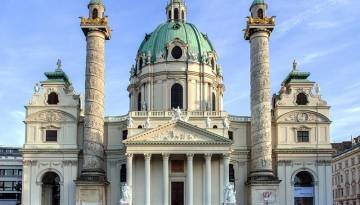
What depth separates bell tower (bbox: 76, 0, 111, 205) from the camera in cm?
6312

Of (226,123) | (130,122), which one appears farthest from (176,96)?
(226,123)

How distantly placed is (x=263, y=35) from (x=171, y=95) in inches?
566

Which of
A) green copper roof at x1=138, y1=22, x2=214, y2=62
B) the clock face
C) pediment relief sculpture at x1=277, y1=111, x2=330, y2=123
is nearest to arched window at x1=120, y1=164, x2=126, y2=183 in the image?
green copper roof at x1=138, y1=22, x2=214, y2=62

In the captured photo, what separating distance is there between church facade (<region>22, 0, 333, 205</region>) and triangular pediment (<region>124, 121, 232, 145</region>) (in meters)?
0.11

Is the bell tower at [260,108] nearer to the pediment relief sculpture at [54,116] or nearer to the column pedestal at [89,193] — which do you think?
the column pedestal at [89,193]

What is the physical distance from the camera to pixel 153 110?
2884 inches

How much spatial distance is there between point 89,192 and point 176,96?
17.7m

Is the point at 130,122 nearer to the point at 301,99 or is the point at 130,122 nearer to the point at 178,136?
the point at 178,136

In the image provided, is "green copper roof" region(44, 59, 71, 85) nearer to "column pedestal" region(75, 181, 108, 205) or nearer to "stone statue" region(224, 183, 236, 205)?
"column pedestal" region(75, 181, 108, 205)

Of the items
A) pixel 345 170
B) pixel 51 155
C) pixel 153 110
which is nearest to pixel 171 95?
pixel 153 110

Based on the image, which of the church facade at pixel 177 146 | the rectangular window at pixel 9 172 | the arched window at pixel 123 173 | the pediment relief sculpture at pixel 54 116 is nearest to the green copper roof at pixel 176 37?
the church facade at pixel 177 146

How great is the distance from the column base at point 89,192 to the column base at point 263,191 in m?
16.2

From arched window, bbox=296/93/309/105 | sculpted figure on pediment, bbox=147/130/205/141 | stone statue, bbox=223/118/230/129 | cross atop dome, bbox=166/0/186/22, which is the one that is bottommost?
sculpted figure on pediment, bbox=147/130/205/141

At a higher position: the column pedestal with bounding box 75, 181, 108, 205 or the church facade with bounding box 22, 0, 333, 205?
the church facade with bounding box 22, 0, 333, 205
